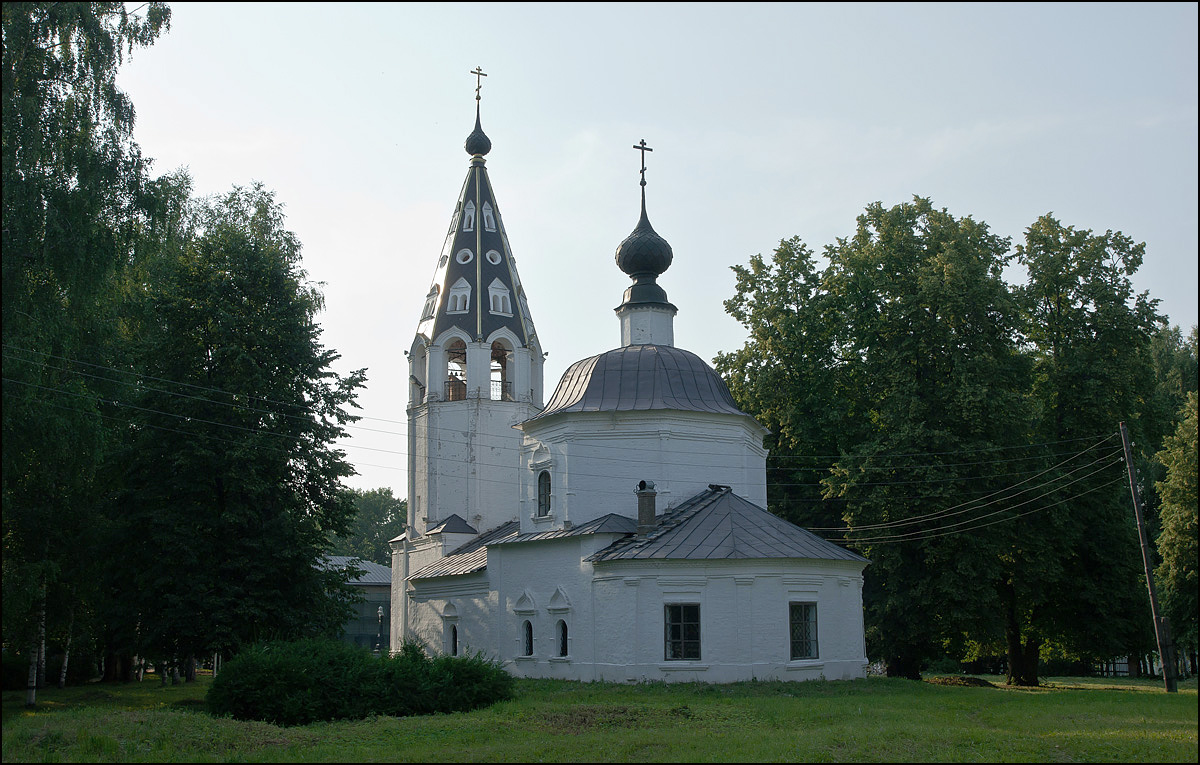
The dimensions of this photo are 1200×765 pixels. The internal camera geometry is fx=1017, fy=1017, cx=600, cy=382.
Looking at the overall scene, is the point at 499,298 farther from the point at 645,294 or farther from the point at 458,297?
the point at 645,294

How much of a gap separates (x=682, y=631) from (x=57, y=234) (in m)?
14.7

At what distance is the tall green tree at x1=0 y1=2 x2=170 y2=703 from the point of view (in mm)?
17156

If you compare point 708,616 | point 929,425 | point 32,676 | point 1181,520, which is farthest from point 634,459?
point 32,676

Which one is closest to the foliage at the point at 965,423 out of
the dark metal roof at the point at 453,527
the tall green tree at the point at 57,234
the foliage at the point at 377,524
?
the dark metal roof at the point at 453,527

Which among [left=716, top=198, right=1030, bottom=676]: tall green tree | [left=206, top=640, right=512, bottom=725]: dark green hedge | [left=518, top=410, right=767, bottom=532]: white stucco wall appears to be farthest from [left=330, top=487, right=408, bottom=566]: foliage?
[left=206, top=640, right=512, bottom=725]: dark green hedge

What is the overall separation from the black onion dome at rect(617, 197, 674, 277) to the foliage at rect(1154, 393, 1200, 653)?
1405 cm

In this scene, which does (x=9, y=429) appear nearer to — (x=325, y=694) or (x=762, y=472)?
(x=325, y=694)

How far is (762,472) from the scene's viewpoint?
27.6 meters

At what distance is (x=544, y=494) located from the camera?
89.8ft

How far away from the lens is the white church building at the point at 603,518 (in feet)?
74.3

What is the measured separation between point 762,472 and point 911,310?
6106 millimetres

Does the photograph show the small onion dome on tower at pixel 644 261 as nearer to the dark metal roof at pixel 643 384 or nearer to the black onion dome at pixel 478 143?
the dark metal roof at pixel 643 384

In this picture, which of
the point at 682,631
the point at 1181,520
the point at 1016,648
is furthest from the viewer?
the point at 1016,648

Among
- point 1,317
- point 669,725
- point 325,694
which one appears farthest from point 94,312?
point 669,725
